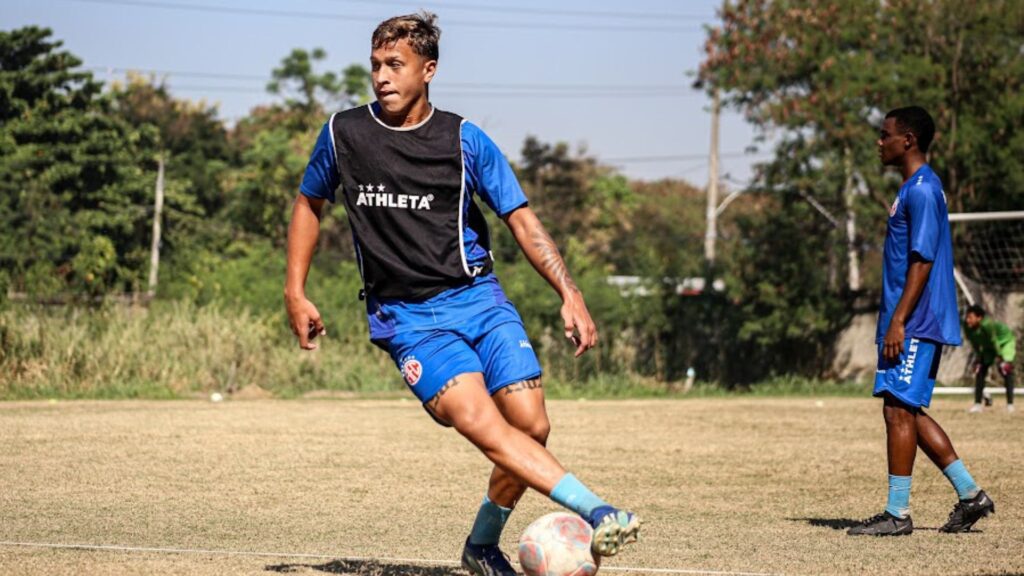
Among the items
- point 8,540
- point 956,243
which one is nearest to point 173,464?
point 8,540

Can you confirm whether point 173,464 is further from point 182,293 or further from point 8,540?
point 182,293

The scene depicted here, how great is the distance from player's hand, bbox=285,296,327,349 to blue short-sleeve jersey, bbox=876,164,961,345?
374cm

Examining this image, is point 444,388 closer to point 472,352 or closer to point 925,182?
point 472,352

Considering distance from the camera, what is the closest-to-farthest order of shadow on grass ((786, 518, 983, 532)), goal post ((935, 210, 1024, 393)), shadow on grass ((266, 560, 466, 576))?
1. shadow on grass ((266, 560, 466, 576))
2. shadow on grass ((786, 518, 983, 532))
3. goal post ((935, 210, 1024, 393))

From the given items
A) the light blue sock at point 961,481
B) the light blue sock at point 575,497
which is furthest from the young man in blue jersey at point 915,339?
the light blue sock at point 575,497

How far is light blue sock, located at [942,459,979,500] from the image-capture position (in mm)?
8031

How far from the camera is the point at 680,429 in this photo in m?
17.0

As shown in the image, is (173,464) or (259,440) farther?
(259,440)

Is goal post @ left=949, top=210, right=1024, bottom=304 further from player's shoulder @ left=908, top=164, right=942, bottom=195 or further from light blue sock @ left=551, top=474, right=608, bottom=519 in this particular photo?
light blue sock @ left=551, top=474, right=608, bottom=519

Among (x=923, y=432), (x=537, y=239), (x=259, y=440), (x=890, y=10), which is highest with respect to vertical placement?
A: (x=890, y=10)

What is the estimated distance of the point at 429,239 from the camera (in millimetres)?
5824

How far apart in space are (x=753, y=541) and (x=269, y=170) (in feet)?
162

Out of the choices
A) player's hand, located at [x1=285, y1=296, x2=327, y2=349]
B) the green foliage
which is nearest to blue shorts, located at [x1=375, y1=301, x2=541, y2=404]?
player's hand, located at [x1=285, y1=296, x2=327, y2=349]

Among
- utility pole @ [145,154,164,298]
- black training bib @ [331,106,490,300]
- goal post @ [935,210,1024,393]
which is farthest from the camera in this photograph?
utility pole @ [145,154,164,298]
